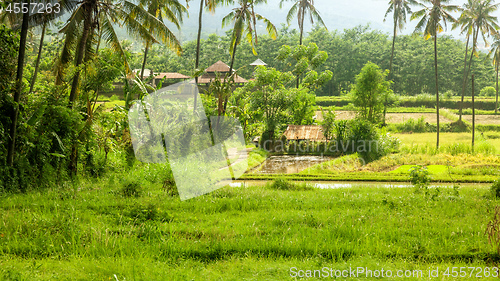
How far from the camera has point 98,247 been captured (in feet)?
14.2

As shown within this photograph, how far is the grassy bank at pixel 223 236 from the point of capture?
155 inches

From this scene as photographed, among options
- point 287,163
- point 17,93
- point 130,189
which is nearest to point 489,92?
point 287,163

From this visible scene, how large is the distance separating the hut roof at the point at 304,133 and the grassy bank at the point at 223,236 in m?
11.1

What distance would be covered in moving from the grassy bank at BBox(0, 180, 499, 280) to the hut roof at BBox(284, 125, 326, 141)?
1114 centimetres

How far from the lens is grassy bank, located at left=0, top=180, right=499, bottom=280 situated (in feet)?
12.9

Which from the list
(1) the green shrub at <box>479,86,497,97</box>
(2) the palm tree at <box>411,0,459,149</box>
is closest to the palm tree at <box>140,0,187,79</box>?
(2) the palm tree at <box>411,0,459,149</box>

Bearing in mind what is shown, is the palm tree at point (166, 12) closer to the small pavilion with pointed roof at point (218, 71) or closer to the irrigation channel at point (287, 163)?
the irrigation channel at point (287, 163)

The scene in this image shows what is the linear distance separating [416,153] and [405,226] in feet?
39.1

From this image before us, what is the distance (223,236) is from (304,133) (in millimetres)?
13759

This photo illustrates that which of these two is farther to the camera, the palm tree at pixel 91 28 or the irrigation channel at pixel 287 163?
the irrigation channel at pixel 287 163

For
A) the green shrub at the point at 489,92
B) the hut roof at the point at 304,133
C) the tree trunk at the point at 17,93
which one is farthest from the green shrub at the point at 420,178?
the green shrub at the point at 489,92

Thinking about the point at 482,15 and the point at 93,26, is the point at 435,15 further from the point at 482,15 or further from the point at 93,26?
the point at 93,26

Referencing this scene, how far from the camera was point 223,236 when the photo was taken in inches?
192

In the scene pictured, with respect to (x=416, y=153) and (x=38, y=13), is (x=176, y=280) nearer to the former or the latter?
(x=38, y=13)
